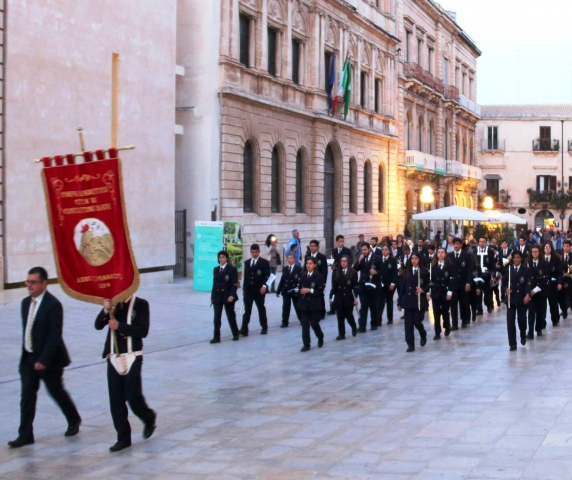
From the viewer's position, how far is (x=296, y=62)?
1264 inches

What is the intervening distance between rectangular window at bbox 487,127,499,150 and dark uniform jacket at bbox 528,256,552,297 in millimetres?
51187

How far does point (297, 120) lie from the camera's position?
31.5m

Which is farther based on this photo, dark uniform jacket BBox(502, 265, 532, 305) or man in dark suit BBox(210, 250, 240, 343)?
man in dark suit BBox(210, 250, 240, 343)

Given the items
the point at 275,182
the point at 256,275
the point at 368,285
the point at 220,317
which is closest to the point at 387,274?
the point at 368,285

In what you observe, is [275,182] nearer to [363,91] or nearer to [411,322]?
[363,91]

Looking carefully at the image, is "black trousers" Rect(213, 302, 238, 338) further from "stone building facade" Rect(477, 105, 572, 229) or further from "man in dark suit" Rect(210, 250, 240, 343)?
"stone building facade" Rect(477, 105, 572, 229)

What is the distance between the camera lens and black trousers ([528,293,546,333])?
14.7 m

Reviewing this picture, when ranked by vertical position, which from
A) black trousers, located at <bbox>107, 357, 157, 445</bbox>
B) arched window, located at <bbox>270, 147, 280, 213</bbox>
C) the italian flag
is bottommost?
black trousers, located at <bbox>107, 357, 157, 445</bbox>

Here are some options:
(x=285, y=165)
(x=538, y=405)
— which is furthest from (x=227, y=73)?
(x=538, y=405)

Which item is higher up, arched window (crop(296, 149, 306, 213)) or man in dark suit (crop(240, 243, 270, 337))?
arched window (crop(296, 149, 306, 213))

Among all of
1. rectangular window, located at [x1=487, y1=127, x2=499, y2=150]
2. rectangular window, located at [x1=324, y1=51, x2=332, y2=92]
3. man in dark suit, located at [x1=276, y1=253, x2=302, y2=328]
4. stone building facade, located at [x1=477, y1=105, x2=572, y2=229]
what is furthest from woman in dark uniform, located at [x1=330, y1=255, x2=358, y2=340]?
rectangular window, located at [x1=487, y1=127, x2=499, y2=150]

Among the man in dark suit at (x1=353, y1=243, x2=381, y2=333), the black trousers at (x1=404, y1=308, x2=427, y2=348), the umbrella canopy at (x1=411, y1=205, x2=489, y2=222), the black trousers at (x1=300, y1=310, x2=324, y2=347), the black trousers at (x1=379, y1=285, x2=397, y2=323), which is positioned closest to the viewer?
the black trousers at (x1=404, y1=308, x2=427, y2=348)

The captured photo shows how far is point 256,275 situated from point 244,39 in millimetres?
14438

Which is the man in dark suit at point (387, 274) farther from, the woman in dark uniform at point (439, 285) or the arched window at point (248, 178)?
the arched window at point (248, 178)
